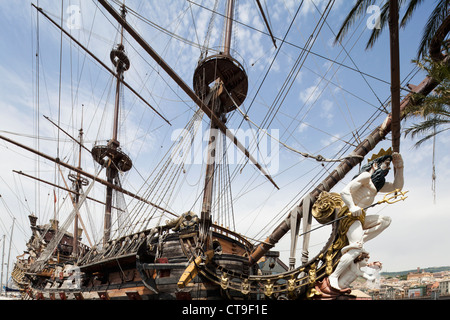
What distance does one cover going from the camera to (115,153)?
20.0 metres

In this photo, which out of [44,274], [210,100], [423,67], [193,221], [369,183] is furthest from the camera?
[44,274]

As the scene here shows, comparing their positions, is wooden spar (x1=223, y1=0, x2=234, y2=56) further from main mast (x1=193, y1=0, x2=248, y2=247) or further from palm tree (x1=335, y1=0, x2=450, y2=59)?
palm tree (x1=335, y1=0, x2=450, y2=59)

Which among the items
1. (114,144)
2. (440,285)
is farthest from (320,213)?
(114,144)

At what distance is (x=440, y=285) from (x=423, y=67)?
739cm

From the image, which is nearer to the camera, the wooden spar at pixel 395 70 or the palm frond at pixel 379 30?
the wooden spar at pixel 395 70

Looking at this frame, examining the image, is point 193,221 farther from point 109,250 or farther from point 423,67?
point 423,67

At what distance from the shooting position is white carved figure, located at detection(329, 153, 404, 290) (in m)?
5.04

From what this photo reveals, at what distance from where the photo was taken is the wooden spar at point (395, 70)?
4.68 m

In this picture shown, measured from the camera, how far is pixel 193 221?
7270 mm

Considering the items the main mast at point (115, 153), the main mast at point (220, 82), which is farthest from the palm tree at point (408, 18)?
the main mast at point (115, 153)

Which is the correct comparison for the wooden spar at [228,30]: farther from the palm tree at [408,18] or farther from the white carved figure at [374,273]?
the white carved figure at [374,273]

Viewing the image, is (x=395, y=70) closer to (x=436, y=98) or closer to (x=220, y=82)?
(x=436, y=98)

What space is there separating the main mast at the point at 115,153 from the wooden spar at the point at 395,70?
17.3m

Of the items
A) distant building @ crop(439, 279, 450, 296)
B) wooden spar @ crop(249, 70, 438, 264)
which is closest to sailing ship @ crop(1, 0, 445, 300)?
wooden spar @ crop(249, 70, 438, 264)
